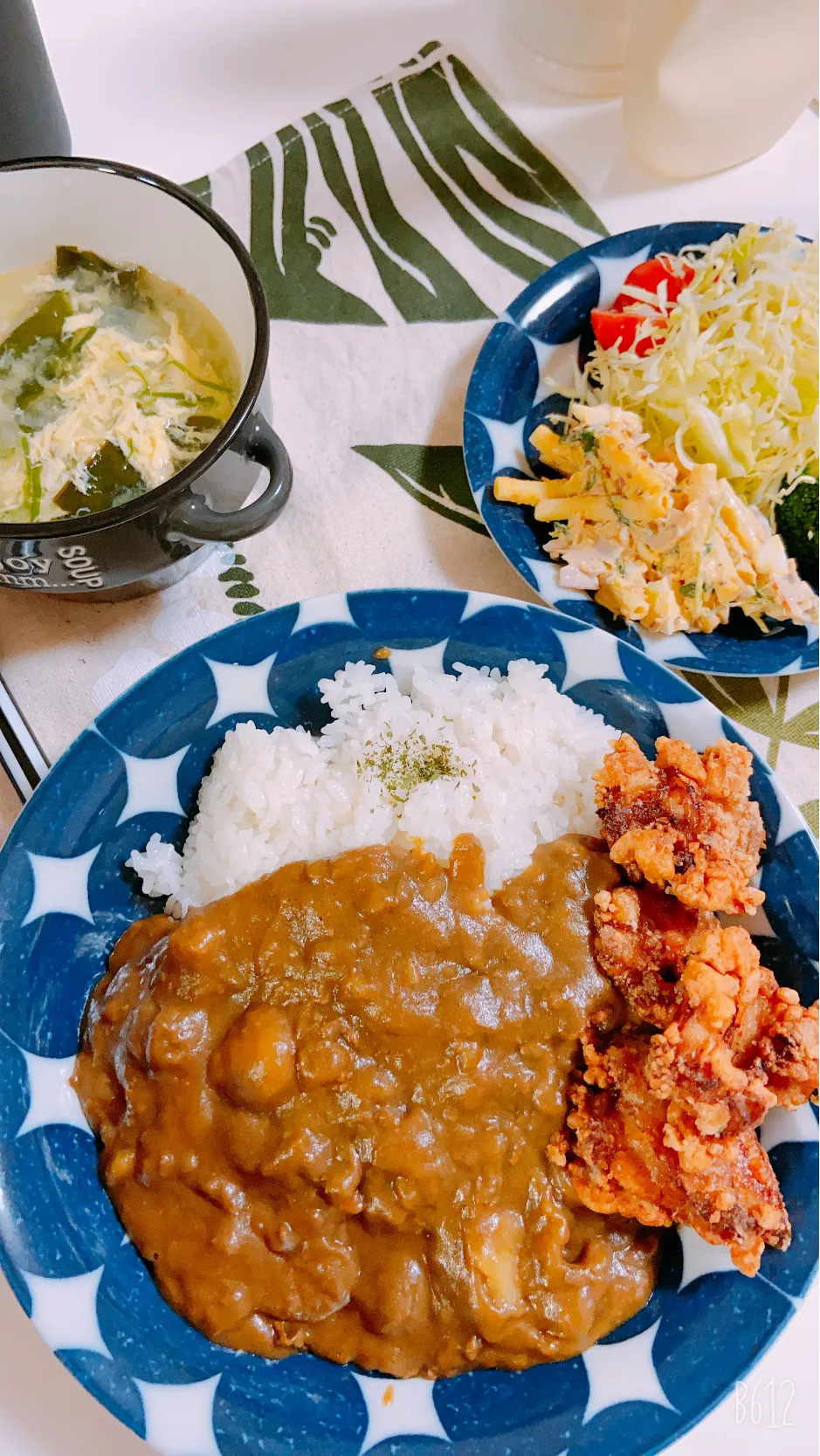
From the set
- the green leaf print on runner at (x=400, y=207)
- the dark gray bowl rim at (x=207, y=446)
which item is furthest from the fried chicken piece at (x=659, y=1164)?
the green leaf print on runner at (x=400, y=207)

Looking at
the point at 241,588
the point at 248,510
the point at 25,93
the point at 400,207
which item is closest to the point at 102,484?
the point at 248,510

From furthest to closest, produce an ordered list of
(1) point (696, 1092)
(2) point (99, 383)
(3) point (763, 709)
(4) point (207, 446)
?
1. (3) point (763, 709)
2. (2) point (99, 383)
3. (4) point (207, 446)
4. (1) point (696, 1092)

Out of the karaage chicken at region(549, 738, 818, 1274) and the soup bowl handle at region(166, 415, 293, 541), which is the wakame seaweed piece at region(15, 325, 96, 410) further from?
the karaage chicken at region(549, 738, 818, 1274)

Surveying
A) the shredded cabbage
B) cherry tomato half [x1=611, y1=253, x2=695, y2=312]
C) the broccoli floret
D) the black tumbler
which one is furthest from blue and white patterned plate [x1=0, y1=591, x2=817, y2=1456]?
the black tumbler

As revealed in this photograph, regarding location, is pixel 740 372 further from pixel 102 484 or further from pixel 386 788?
pixel 102 484

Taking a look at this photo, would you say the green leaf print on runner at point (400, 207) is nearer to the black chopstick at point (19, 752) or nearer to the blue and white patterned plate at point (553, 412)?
the blue and white patterned plate at point (553, 412)

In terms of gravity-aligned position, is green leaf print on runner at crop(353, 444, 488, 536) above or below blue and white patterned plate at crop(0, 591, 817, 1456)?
above

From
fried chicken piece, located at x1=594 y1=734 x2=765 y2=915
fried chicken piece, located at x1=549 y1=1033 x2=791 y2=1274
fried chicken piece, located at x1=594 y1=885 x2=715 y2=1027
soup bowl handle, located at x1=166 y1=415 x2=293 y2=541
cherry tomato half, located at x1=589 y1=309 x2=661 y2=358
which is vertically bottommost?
fried chicken piece, located at x1=549 y1=1033 x2=791 y2=1274
